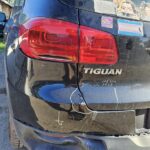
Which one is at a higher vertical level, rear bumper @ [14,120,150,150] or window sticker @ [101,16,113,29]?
window sticker @ [101,16,113,29]

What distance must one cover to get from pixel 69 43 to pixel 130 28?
366 millimetres

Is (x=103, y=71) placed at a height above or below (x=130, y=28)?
below

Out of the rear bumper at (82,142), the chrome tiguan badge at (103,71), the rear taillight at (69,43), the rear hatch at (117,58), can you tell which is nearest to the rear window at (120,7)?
the rear hatch at (117,58)

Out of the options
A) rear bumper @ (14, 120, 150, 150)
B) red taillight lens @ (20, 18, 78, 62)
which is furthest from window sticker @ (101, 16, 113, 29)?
rear bumper @ (14, 120, 150, 150)

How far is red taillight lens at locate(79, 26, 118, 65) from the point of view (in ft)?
6.46

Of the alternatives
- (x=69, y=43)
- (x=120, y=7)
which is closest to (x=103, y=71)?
(x=69, y=43)

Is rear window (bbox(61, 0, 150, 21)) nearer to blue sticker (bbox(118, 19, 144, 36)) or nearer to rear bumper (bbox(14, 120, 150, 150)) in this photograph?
blue sticker (bbox(118, 19, 144, 36))

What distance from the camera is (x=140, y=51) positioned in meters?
2.05

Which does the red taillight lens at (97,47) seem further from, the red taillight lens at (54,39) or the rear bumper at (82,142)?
the rear bumper at (82,142)

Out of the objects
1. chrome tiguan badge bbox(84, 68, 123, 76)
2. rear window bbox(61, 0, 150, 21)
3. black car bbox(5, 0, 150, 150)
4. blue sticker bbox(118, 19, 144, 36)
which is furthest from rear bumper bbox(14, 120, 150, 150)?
rear window bbox(61, 0, 150, 21)

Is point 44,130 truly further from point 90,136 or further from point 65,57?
point 65,57

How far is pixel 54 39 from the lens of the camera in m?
1.97

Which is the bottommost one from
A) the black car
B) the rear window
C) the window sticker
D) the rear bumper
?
the rear bumper

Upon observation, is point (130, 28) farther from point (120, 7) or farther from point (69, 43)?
point (69, 43)
